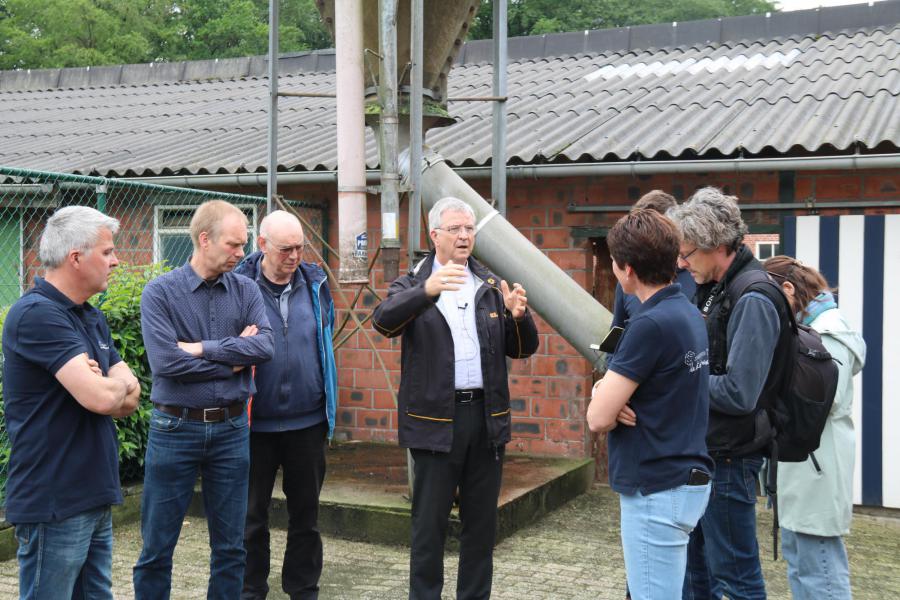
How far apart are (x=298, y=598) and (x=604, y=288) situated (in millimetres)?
4132

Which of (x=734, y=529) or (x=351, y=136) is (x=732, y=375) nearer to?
(x=734, y=529)

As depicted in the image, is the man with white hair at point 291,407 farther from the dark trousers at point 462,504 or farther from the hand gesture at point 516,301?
the hand gesture at point 516,301

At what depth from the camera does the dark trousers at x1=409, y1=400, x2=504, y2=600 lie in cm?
430

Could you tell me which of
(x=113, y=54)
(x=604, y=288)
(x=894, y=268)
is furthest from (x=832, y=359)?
(x=113, y=54)

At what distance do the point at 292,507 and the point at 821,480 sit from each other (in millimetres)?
2430

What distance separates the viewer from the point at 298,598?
4746mm

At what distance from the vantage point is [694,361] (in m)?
3.21

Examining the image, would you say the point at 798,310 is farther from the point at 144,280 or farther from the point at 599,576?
the point at 144,280

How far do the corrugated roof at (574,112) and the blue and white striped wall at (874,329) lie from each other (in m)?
0.65

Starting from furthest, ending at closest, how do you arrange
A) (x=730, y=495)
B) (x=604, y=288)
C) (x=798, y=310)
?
(x=604, y=288) → (x=798, y=310) → (x=730, y=495)

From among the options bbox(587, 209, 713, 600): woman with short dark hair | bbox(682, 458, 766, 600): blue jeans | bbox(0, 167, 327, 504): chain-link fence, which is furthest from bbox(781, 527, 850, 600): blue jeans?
bbox(0, 167, 327, 504): chain-link fence

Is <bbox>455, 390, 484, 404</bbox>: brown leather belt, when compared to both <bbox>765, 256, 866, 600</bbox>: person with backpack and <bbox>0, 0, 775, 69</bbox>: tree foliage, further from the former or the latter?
<bbox>0, 0, 775, 69</bbox>: tree foliage

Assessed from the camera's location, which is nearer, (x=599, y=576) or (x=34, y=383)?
(x=34, y=383)

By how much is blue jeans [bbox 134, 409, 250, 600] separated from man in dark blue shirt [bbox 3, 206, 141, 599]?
25.3 inches
